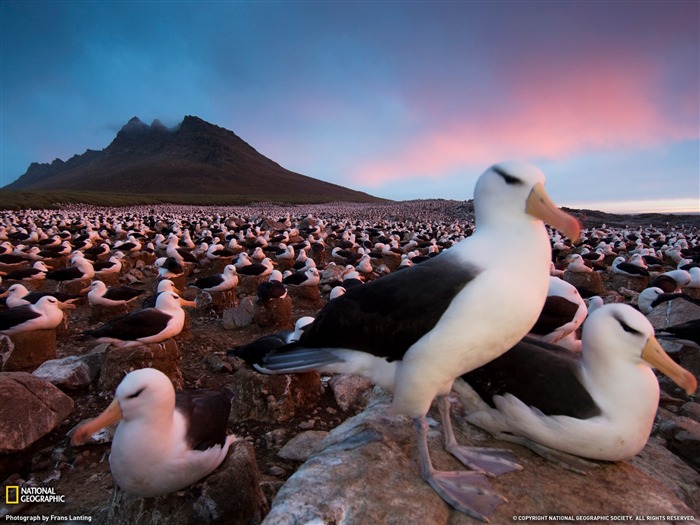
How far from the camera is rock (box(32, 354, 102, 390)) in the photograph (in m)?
6.35

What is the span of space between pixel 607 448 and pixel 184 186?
122 meters

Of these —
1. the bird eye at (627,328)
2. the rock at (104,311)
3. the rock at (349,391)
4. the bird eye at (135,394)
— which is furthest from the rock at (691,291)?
the rock at (104,311)

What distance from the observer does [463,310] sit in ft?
8.48

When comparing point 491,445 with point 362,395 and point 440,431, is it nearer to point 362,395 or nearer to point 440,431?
point 440,431

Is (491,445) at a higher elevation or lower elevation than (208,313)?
higher

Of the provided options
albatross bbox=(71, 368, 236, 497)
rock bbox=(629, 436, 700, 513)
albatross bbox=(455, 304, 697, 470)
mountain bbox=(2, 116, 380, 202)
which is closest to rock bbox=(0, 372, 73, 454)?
albatross bbox=(71, 368, 236, 497)

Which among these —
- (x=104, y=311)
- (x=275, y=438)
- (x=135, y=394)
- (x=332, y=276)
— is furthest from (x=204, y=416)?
(x=332, y=276)

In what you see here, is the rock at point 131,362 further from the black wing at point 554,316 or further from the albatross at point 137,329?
the black wing at point 554,316

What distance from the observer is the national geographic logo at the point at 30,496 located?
448cm

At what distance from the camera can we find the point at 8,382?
17.2ft

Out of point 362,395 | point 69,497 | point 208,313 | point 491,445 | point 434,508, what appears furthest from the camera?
point 208,313

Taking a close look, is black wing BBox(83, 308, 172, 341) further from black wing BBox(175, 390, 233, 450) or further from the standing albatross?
the standing albatross

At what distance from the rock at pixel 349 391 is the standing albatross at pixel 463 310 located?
3685mm

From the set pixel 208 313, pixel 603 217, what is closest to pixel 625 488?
pixel 208 313
